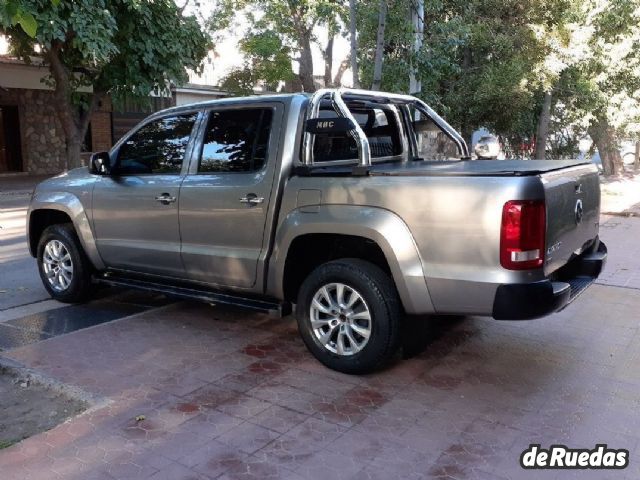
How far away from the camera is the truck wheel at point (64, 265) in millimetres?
5973

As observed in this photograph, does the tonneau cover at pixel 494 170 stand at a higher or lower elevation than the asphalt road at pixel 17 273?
higher

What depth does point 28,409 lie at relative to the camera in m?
3.91

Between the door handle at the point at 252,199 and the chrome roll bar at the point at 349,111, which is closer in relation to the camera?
the chrome roll bar at the point at 349,111

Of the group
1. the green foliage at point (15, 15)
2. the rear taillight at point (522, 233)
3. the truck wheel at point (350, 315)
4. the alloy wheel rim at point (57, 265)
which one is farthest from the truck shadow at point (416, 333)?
the alloy wheel rim at point (57, 265)

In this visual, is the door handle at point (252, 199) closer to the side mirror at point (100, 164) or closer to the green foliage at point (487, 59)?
the side mirror at point (100, 164)

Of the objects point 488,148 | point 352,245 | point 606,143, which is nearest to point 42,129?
point 606,143

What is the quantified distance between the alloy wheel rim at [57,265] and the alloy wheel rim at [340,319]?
283 cm

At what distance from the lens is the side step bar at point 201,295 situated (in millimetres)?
4668

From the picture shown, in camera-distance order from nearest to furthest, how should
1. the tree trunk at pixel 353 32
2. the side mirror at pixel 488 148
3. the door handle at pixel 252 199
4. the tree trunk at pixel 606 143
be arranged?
1. the door handle at pixel 252 199
2. the side mirror at pixel 488 148
3. the tree trunk at pixel 353 32
4. the tree trunk at pixel 606 143

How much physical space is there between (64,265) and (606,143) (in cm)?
1908

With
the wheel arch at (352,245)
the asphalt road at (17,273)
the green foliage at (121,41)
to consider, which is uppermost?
the green foliage at (121,41)

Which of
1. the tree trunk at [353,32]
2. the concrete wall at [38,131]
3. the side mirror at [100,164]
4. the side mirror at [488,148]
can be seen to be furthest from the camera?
the concrete wall at [38,131]

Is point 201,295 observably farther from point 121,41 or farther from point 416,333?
point 121,41

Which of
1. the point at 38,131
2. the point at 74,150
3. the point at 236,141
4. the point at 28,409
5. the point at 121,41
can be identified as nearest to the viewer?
the point at 28,409
